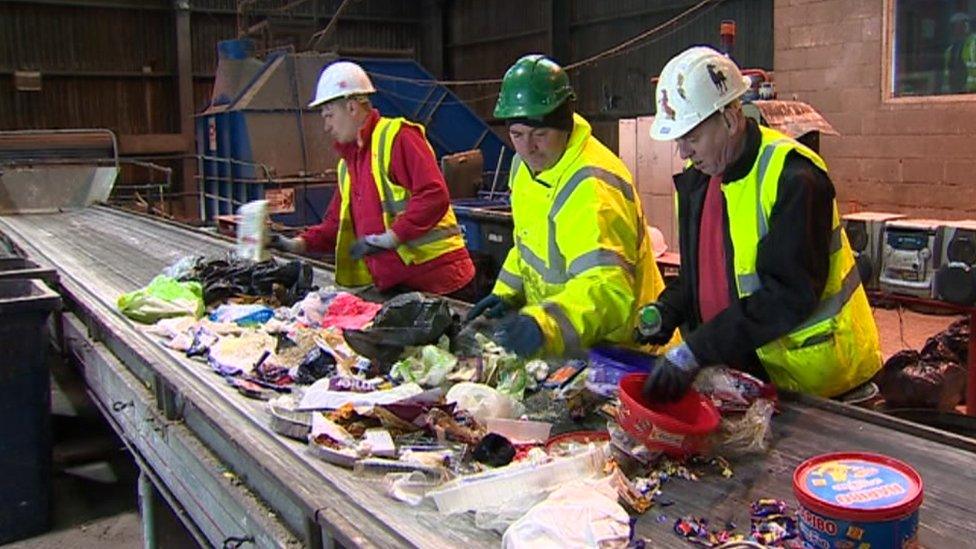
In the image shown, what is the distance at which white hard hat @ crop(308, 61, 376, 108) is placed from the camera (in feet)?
11.1

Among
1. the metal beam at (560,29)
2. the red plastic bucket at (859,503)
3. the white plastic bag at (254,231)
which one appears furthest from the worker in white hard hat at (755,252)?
the metal beam at (560,29)

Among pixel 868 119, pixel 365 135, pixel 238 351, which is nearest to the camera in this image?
pixel 238 351

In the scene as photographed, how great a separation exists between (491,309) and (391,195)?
3.49 ft

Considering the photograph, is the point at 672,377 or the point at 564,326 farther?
the point at 564,326

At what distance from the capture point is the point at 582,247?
6.84ft

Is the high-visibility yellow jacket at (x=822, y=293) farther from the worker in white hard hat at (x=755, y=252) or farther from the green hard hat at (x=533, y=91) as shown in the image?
the green hard hat at (x=533, y=91)

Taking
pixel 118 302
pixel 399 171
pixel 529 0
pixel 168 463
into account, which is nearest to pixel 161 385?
pixel 168 463

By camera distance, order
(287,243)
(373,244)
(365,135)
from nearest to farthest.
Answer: (373,244), (365,135), (287,243)

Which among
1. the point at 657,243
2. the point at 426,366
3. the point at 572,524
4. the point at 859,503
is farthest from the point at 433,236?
the point at 657,243

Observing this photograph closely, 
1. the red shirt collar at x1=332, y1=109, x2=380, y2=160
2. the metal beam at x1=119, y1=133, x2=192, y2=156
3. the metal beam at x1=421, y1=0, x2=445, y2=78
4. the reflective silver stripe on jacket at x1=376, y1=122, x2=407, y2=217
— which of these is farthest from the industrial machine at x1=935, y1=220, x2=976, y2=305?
the metal beam at x1=421, y1=0, x2=445, y2=78

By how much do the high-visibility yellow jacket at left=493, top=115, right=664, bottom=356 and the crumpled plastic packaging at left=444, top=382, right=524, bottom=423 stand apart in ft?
0.50

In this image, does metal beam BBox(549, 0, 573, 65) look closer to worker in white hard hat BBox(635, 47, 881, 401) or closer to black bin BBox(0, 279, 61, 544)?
black bin BBox(0, 279, 61, 544)

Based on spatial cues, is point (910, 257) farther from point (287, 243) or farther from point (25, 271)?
point (25, 271)

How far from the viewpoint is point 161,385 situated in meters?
2.62
